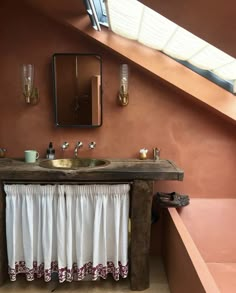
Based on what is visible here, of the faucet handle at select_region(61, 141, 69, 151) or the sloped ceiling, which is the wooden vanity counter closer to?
the faucet handle at select_region(61, 141, 69, 151)

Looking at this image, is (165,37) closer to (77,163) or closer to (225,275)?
(77,163)

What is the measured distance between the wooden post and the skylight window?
0.99m

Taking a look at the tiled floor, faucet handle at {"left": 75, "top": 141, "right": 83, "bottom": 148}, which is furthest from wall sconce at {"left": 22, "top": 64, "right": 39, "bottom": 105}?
the tiled floor

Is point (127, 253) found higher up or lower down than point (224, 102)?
lower down

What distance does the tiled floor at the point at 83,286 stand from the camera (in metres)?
1.90

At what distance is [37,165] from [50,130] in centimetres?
46

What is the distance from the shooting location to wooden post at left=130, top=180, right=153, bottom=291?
181cm

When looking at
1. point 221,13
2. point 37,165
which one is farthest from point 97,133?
point 221,13

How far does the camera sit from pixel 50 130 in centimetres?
232

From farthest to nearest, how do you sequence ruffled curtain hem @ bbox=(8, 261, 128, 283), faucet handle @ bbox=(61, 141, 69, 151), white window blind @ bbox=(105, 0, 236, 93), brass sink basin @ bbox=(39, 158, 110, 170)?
faucet handle @ bbox=(61, 141, 69, 151) → brass sink basin @ bbox=(39, 158, 110, 170) → ruffled curtain hem @ bbox=(8, 261, 128, 283) → white window blind @ bbox=(105, 0, 236, 93)

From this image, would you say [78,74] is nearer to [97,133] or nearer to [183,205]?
[97,133]

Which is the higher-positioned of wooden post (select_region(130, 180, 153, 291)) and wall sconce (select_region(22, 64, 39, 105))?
wall sconce (select_region(22, 64, 39, 105))

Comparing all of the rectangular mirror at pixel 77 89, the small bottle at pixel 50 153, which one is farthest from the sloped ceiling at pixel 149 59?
the small bottle at pixel 50 153

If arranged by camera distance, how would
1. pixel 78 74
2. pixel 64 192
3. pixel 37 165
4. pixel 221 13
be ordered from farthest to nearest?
pixel 78 74, pixel 37 165, pixel 64 192, pixel 221 13
